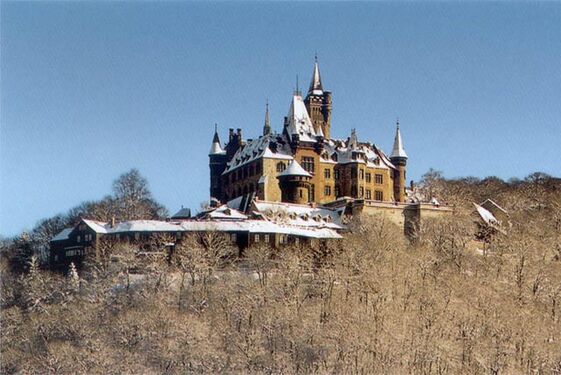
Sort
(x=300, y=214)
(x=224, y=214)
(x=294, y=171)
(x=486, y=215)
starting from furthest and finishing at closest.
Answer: (x=486, y=215) → (x=294, y=171) → (x=300, y=214) → (x=224, y=214)

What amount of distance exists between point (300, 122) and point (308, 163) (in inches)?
183

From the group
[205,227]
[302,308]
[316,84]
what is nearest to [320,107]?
[316,84]

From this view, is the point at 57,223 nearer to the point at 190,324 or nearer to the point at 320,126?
the point at 320,126

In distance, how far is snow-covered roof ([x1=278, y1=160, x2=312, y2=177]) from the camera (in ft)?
281

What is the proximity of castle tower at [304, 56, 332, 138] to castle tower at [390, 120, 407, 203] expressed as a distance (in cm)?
626

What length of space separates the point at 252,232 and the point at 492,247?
1876 centimetres

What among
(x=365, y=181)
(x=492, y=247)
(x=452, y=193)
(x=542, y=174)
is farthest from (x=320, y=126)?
(x=542, y=174)

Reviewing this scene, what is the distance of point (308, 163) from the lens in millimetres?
90188

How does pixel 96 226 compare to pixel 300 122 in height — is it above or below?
below

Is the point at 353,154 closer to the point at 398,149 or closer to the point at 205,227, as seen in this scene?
the point at 398,149

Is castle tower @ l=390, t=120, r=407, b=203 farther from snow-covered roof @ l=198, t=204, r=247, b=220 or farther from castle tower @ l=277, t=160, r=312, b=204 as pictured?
snow-covered roof @ l=198, t=204, r=247, b=220

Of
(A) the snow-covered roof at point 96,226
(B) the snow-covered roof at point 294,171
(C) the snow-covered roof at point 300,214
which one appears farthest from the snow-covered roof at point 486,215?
(A) the snow-covered roof at point 96,226

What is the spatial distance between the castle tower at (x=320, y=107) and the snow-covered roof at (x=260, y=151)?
5534 mm

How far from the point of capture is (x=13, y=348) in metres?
62.9
